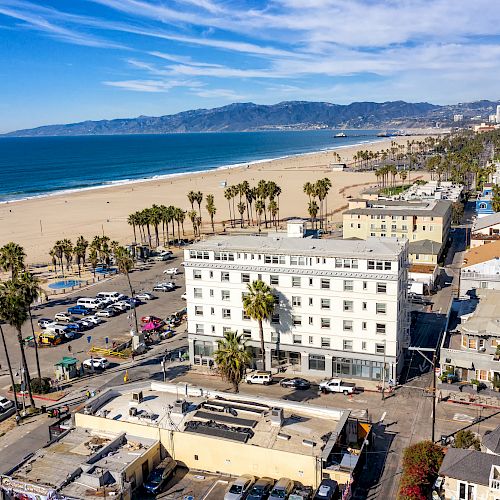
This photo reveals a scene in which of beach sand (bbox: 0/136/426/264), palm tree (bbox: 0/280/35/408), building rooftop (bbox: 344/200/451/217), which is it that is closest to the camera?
palm tree (bbox: 0/280/35/408)

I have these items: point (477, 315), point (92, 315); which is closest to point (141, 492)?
point (477, 315)

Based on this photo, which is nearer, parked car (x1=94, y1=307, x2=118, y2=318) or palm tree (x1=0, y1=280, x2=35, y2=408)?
palm tree (x1=0, y1=280, x2=35, y2=408)

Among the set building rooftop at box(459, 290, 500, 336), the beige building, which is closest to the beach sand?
the beige building

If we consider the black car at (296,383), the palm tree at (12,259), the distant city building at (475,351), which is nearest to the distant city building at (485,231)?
the distant city building at (475,351)

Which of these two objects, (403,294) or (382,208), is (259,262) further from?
(382,208)

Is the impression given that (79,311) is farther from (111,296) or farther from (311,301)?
(311,301)

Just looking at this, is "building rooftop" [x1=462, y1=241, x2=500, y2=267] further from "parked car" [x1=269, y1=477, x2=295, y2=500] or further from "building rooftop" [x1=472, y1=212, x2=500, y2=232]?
"parked car" [x1=269, y1=477, x2=295, y2=500]
